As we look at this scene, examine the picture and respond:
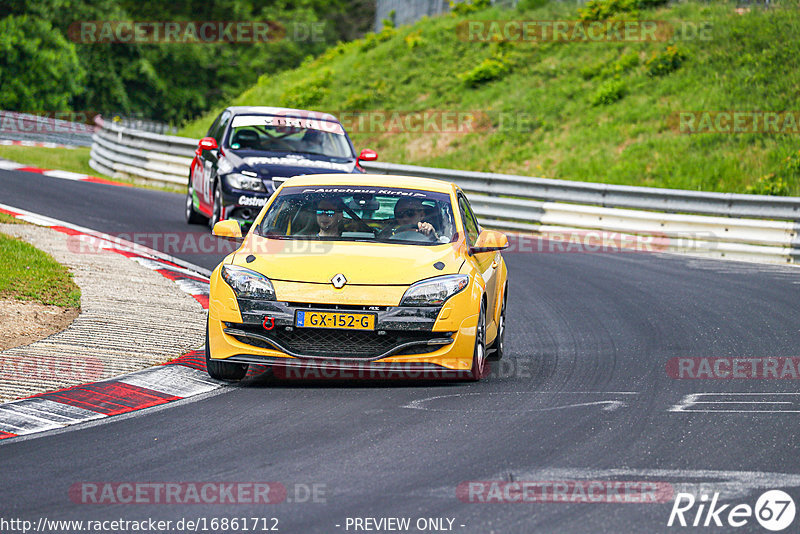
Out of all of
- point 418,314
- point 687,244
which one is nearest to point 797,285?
point 687,244

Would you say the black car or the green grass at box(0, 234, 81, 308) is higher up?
the black car

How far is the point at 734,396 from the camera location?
8.22 metres

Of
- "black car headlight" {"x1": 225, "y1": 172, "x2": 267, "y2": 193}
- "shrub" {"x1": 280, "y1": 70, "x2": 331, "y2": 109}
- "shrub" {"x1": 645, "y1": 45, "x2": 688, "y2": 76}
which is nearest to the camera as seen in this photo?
"black car headlight" {"x1": 225, "y1": 172, "x2": 267, "y2": 193}

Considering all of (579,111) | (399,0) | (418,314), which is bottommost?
(418,314)

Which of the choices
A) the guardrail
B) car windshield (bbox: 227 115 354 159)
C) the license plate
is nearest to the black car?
car windshield (bbox: 227 115 354 159)

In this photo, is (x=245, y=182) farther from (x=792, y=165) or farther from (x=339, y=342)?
(x=792, y=165)

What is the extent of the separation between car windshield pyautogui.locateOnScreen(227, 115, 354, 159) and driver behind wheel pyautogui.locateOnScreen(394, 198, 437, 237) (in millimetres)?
7000

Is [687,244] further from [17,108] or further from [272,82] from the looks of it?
[17,108]

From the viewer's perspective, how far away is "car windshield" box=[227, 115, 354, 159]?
53.2 feet

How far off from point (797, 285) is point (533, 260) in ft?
11.8

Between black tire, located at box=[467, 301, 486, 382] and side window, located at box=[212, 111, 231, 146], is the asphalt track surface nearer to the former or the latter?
Result: black tire, located at box=[467, 301, 486, 382]

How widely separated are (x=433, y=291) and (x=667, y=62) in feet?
75.1

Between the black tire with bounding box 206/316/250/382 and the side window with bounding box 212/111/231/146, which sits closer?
the black tire with bounding box 206/316/250/382

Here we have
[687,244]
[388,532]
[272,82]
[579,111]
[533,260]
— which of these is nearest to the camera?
[388,532]
